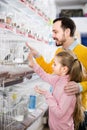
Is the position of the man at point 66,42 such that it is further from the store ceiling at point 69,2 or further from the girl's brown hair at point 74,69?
the store ceiling at point 69,2

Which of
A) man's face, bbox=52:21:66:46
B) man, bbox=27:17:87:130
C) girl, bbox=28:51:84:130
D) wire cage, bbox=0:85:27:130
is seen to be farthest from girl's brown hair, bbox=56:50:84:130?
wire cage, bbox=0:85:27:130

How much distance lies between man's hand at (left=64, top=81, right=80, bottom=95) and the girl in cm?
3

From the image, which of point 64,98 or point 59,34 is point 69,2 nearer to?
point 59,34

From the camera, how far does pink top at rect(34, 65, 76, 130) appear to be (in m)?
1.70

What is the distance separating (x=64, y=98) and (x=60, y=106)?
0.19 feet

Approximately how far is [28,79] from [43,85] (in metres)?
0.69

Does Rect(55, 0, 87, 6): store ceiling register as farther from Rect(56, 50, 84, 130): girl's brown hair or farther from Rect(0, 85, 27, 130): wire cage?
Rect(56, 50, 84, 130): girl's brown hair

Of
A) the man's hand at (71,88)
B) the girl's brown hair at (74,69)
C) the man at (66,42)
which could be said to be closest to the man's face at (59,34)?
the man at (66,42)

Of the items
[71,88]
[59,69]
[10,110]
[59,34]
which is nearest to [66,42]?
[59,34]

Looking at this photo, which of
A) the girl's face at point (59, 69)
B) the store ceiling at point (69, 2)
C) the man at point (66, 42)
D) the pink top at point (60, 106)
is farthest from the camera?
the store ceiling at point (69, 2)

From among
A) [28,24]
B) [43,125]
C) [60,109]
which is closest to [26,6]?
[28,24]

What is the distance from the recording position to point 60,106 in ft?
5.62

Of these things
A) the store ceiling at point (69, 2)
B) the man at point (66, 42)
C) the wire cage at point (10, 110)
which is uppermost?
the store ceiling at point (69, 2)

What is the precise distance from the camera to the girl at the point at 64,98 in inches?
67.5
